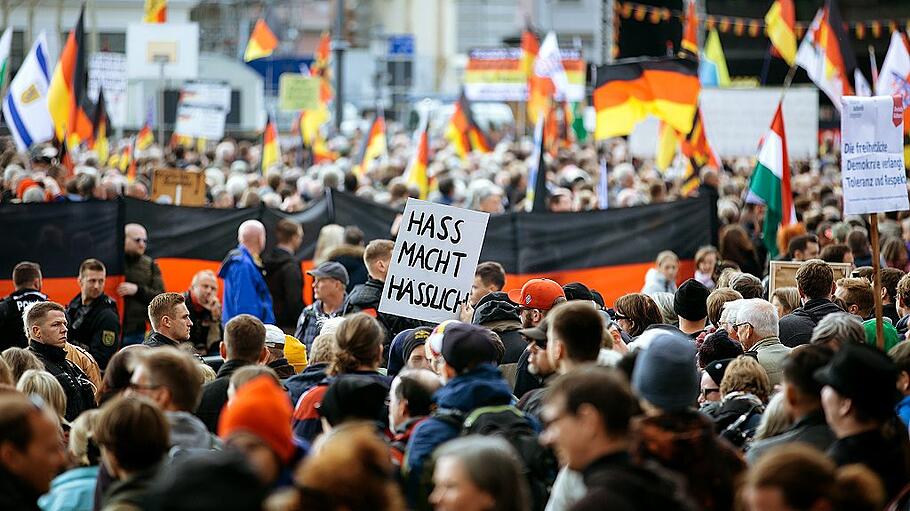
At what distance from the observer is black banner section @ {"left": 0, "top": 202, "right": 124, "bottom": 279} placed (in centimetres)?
1250

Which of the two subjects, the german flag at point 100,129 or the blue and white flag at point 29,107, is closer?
the blue and white flag at point 29,107

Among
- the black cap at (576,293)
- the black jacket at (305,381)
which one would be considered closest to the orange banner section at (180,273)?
the black cap at (576,293)

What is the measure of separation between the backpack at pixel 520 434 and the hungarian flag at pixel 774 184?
890 cm

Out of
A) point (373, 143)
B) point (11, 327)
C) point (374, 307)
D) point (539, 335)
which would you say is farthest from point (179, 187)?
point (539, 335)

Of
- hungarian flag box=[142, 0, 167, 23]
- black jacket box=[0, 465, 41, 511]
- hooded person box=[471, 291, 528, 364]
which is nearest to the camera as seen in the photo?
black jacket box=[0, 465, 41, 511]

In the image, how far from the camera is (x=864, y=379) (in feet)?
18.3

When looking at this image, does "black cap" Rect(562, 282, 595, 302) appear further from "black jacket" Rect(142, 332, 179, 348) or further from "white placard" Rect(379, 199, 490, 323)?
"black jacket" Rect(142, 332, 179, 348)

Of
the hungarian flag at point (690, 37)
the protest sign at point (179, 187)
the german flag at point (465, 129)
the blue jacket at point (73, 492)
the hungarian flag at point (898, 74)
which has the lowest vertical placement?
the blue jacket at point (73, 492)

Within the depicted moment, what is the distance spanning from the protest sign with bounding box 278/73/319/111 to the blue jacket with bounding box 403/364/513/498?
22.7 metres

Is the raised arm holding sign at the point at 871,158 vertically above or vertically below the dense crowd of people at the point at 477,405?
above

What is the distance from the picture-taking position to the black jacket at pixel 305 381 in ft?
24.3

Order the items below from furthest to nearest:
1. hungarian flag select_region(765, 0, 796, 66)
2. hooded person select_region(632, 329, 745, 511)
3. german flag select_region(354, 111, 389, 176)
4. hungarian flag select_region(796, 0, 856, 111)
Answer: german flag select_region(354, 111, 389, 176), hungarian flag select_region(765, 0, 796, 66), hungarian flag select_region(796, 0, 856, 111), hooded person select_region(632, 329, 745, 511)

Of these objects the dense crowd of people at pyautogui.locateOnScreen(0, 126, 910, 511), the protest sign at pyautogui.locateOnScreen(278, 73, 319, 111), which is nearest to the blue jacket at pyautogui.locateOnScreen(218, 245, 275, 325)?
the dense crowd of people at pyautogui.locateOnScreen(0, 126, 910, 511)

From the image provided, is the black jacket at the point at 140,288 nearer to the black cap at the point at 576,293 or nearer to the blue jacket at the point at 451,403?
the black cap at the point at 576,293
